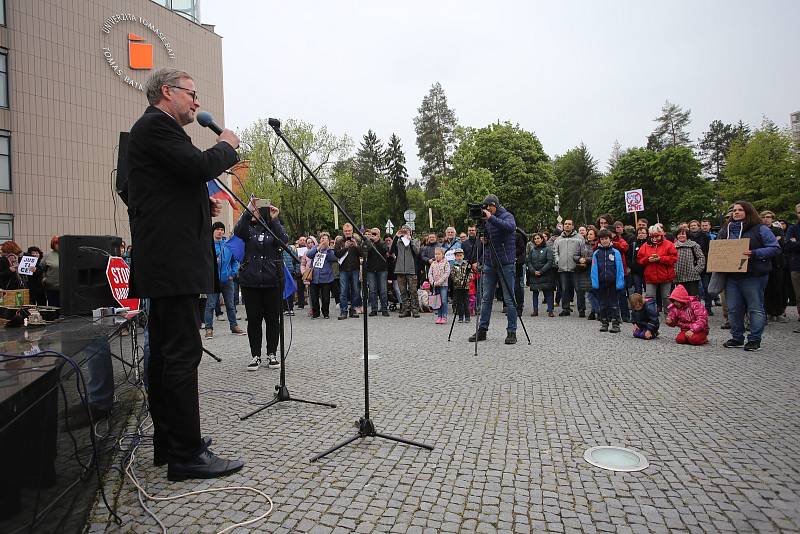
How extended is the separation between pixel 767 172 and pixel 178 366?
1930 inches

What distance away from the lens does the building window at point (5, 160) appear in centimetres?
2256

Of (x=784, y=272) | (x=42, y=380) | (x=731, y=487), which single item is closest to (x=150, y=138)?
(x=42, y=380)

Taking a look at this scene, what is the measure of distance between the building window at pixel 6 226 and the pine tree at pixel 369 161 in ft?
201

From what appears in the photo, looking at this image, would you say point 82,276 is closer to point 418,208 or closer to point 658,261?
point 658,261

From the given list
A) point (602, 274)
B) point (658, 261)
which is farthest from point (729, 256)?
point (602, 274)

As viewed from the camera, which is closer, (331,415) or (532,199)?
(331,415)

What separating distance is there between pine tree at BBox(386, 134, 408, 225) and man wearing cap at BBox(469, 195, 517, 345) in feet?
215

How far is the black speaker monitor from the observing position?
507 cm

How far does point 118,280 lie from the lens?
5387 millimetres

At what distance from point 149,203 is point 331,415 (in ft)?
7.85

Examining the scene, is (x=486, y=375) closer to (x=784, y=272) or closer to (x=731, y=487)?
(x=731, y=487)

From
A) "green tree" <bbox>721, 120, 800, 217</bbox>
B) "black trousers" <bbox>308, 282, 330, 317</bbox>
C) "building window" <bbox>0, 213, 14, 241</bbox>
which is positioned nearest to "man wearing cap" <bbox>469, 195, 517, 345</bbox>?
"black trousers" <bbox>308, 282, 330, 317</bbox>

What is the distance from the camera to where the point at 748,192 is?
41.5m

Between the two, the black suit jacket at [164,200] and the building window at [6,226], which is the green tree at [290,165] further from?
the black suit jacket at [164,200]
